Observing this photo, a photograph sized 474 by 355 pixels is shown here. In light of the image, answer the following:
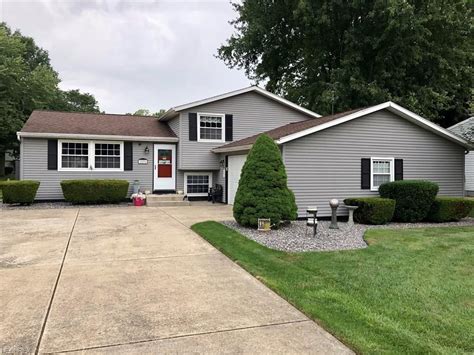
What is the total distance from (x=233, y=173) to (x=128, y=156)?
4.70 metres

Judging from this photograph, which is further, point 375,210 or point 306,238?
point 375,210

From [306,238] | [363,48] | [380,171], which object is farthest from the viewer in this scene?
[363,48]

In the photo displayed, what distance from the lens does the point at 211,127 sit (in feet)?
53.5

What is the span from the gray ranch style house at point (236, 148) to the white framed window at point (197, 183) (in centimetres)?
5

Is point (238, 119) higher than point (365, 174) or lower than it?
higher

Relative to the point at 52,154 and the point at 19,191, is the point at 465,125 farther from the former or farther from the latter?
the point at 19,191

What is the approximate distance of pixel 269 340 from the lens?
3.30 metres

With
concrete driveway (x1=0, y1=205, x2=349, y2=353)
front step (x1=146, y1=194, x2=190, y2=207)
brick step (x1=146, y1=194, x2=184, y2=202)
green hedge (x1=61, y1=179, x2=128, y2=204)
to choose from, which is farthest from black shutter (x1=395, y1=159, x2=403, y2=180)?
green hedge (x1=61, y1=179, x2=128, y2=204)

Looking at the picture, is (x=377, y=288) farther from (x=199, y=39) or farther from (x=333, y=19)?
(x=333, y=19)

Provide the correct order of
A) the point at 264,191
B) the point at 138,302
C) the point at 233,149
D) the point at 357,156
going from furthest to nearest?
the point at 233,149
the point at 357,156
the point at 264,191
the point at 138,302

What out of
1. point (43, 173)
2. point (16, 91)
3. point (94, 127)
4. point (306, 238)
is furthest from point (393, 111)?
point (16, 91)

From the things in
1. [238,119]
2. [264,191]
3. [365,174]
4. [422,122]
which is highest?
[238,119]

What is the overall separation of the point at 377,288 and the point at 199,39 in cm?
1544

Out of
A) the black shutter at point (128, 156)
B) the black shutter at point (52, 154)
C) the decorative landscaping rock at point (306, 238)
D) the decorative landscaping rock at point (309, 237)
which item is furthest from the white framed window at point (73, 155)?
the decorative landscaping rock at point (306, 238)
